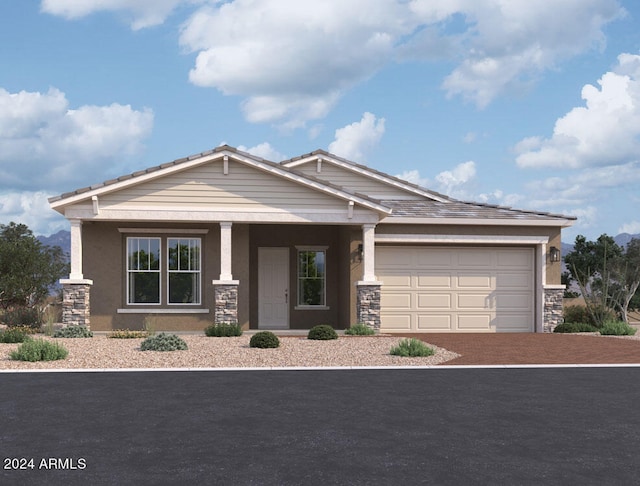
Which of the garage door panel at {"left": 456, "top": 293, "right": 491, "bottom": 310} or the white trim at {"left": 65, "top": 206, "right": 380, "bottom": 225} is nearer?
the white trim at {"left": 65, "top": 206, "right": 380, "bottom": 225}

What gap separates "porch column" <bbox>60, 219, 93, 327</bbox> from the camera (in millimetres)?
20844

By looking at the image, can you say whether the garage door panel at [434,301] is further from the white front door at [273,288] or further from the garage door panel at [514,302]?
the white front door at [273,288]

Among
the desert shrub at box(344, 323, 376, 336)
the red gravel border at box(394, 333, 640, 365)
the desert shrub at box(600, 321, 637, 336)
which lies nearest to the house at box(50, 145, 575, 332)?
the desert shrub at box(344, 323, 376, 336)

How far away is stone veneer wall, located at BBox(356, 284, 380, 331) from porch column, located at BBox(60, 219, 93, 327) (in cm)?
764

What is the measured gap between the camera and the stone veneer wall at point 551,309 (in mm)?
23406

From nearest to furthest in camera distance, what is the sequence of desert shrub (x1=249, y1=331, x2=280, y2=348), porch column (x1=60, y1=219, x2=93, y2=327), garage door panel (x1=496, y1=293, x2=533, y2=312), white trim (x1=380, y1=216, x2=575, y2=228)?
desert shrub (x1=249, y1=331, x2=280, y2=348)
porch column (x1=60, y1=219, x2=93, y2=327)
white trim (x1=380, y1=216, x2=575, y2=228)
garage door panel (x1=496, y1=293, x2=533, y2=312)

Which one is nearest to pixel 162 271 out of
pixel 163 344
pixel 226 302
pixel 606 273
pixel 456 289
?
pixel 226 302

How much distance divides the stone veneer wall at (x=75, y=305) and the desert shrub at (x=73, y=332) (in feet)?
2.00

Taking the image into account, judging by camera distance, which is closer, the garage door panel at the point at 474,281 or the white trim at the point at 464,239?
the white trim at the point at 464,239

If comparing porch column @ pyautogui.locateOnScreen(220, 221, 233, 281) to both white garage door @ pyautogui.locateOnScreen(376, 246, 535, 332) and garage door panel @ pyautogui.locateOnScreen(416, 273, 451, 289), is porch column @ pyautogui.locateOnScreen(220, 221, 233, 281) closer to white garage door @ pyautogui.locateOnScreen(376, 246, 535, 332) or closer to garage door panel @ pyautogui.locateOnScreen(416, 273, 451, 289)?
white garage door @ pyautogui.locateOnScreen(376, 246, 535, 332)

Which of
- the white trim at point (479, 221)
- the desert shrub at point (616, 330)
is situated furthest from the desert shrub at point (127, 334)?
the desert shrub at point (616, 330)

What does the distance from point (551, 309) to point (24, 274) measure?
67.2ft

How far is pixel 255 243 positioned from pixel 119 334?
18.8 feet

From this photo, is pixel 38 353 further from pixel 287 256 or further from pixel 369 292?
pixel 287 256
